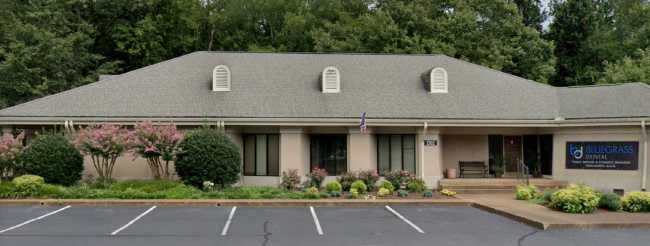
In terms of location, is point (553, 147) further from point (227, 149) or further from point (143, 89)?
point (143, 89)

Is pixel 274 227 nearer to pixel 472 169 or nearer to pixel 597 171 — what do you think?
pixel 472 169

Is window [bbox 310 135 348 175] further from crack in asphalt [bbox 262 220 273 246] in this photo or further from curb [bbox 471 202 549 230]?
crack in asphalt [bbox 262 220 273 246]

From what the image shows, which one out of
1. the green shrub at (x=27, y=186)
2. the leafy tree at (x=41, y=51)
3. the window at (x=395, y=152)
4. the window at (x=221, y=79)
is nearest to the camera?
the green shrub at (x=27, y=186)

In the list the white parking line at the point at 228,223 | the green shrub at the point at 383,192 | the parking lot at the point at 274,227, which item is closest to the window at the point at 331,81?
the green shrub at the point at 383,192

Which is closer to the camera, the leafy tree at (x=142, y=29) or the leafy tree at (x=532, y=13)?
the leafy tree at (x=142, y=29)

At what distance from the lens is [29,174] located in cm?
2006

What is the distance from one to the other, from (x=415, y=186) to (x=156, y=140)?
28.7 ft

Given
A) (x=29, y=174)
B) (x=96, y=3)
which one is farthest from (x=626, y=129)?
(x=96, y=3)

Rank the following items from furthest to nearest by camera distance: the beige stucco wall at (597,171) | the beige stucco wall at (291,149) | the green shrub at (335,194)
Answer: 1. the beige stucco wall at (291,149)
2. the beige stucco wall at (597,171)
3. the green shrub at (335,194)

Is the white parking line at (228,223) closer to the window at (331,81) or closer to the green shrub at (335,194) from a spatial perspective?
the green shrub at (335,194)

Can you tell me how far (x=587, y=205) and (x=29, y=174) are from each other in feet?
55.0

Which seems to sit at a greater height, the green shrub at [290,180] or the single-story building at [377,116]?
the single-story building at [377,116]

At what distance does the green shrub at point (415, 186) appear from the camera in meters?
21.1

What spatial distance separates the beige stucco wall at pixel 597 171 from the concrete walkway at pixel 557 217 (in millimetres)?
5320
